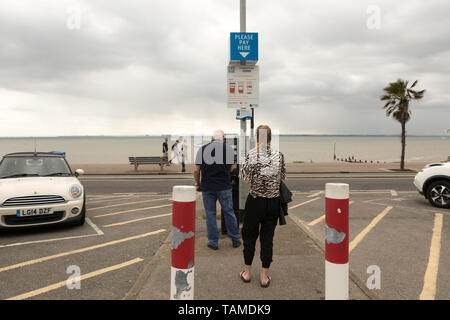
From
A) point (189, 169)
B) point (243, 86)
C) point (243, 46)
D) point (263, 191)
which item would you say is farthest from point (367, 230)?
point (189, 169)

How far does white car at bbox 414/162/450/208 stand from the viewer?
7.72 meters

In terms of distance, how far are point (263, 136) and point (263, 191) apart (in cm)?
61

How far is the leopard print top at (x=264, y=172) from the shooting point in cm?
334

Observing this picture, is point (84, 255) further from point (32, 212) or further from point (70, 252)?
point (32, 212)

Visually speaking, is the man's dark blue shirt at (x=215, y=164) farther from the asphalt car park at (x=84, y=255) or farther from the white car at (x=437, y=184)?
the white car at (x=437, y=184)

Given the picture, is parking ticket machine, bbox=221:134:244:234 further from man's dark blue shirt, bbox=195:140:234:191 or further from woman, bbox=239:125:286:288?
woman, bbox=239:125:286:288

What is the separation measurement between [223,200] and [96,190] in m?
8.37

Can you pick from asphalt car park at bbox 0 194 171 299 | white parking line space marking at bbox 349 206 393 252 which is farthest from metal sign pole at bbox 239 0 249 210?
white parking line space marking at bbox 349 206 393 252

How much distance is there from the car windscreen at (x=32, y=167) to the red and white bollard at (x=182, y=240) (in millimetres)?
5159

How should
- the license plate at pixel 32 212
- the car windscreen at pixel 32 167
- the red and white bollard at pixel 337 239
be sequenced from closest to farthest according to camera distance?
1. the red and white bollard at pixel 337 239
2. the license plate at pixel 32 212
3. the car windscreen at pixel 32 167

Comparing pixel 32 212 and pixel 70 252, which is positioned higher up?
pixel 32 212

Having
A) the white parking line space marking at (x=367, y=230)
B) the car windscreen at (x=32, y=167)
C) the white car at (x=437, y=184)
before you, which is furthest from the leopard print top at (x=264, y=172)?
the white car at (x=437, y=184)

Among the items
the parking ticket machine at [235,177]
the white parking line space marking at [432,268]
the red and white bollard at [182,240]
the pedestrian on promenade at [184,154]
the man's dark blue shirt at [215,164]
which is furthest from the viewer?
the pedestrian on promenade at [184,154]

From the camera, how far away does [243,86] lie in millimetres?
5703
